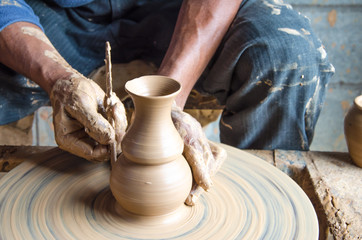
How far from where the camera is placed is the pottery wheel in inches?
40.0

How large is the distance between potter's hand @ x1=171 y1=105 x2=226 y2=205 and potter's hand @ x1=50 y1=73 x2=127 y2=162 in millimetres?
182

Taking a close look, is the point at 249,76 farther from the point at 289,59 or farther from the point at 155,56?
the point at 155,56

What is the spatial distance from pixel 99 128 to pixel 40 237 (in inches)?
13.3

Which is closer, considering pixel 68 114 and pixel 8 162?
pixel 68 114

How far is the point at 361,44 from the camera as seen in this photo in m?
3.04

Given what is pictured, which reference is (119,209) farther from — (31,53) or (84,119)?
(31,53)

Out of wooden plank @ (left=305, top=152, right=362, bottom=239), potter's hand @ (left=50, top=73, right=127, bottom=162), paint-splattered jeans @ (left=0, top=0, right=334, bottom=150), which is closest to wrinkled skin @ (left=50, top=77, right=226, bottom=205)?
potter's hand @ (left=50, top=73, right=127, bottom=162)

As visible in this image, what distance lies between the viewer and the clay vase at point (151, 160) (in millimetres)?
971

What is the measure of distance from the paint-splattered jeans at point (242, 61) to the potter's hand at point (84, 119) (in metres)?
0.70

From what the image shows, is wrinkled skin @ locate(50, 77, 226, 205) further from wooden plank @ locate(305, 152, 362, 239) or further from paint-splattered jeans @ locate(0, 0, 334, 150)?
paint-splattered jeans @ locate(0, 0, 334, 150)

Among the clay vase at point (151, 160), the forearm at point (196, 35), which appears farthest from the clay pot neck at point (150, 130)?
the forearm at point (196, 35)

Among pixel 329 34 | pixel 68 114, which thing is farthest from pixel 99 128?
pixel 329 34

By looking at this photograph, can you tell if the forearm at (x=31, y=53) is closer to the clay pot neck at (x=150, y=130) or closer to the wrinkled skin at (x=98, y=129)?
the wrinkled skin at (x=98, y=129)

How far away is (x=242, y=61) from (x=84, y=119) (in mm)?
797
